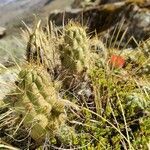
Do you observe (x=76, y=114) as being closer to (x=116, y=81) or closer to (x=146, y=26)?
(x=116, y=81)

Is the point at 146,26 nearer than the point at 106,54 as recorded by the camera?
No

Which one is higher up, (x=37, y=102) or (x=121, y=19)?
(x=37, y=102)

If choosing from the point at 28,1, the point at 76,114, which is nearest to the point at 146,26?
the point at 76,114

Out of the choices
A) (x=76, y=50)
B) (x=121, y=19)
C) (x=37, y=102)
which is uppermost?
(x=37, y=102)

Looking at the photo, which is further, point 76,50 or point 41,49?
point 41,49

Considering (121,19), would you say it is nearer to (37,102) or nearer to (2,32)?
(37,102)

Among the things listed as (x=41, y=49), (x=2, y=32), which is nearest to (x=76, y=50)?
(x=41, y=49)

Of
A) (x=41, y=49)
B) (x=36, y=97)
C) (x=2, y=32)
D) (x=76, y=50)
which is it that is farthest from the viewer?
(x=2, y=32)

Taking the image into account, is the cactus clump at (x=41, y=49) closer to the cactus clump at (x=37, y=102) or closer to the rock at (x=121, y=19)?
the cactus clump at (x=37, y=102)
